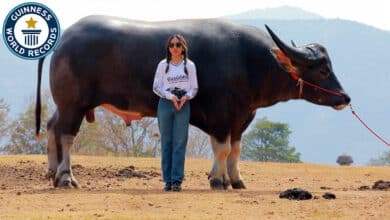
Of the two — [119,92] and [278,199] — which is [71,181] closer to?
[119,92]

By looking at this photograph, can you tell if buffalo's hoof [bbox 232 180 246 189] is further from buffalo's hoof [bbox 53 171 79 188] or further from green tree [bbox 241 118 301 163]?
green tree [bbox 241 118 301 163]

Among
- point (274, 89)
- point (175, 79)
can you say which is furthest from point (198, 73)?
point (274, 89)

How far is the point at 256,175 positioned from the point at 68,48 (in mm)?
6500

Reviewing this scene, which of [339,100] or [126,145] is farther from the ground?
[339,100]

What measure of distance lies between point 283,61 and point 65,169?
3.82 metres

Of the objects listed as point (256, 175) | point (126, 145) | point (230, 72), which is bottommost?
point (126, 145)

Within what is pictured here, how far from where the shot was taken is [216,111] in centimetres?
1364

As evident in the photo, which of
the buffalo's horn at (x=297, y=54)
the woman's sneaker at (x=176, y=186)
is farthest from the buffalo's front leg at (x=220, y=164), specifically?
the buffalo's horn at (x=297, y=54)

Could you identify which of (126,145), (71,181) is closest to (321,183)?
(71,181)

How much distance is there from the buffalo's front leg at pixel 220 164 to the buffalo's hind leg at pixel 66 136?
2151mm

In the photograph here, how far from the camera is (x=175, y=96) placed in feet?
42.5

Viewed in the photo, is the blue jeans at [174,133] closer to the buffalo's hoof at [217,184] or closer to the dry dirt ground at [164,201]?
the dry dirt ground at [164,201]

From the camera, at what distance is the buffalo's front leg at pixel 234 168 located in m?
14.4

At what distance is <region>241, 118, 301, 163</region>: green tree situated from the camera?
2940 inches
